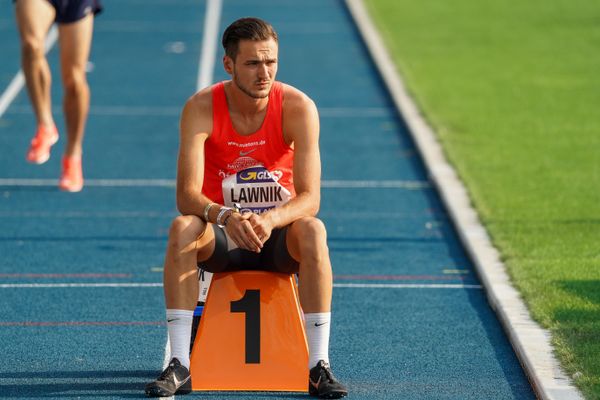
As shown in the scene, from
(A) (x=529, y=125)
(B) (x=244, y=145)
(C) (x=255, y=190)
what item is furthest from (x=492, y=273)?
(A) (x=529, y=125)

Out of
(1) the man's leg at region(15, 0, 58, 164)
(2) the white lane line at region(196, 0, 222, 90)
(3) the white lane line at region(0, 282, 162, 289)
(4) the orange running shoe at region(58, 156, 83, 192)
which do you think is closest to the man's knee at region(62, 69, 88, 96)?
(1) the man's leg at region(15, 0, 58, 164)

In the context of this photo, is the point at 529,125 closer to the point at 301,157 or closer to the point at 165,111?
the point at 165,111

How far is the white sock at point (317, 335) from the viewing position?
5695 mm

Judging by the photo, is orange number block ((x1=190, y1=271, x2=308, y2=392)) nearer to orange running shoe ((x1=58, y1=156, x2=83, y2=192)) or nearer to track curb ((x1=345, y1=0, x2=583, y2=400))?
track curb ((x1=345, y1=0, x2=583, y2=400))

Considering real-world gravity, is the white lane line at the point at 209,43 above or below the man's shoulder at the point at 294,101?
below

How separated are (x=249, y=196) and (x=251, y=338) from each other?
2.13 ft

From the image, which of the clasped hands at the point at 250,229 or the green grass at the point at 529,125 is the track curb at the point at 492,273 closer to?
the green grass at the point at 529,125

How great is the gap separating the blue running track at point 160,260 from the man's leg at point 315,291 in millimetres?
186

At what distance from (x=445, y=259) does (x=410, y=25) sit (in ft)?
42.7

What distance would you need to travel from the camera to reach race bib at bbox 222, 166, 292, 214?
5.99 m

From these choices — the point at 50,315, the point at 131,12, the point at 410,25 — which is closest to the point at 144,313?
the point at 50,315

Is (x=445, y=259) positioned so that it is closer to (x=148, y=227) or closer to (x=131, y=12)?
(x=148, y=227)

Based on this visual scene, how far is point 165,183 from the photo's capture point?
10.7 m

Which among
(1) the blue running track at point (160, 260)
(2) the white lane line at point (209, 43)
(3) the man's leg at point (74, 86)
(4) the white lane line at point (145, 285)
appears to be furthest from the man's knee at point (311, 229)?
(2) the white lane line at point (209, 43)
